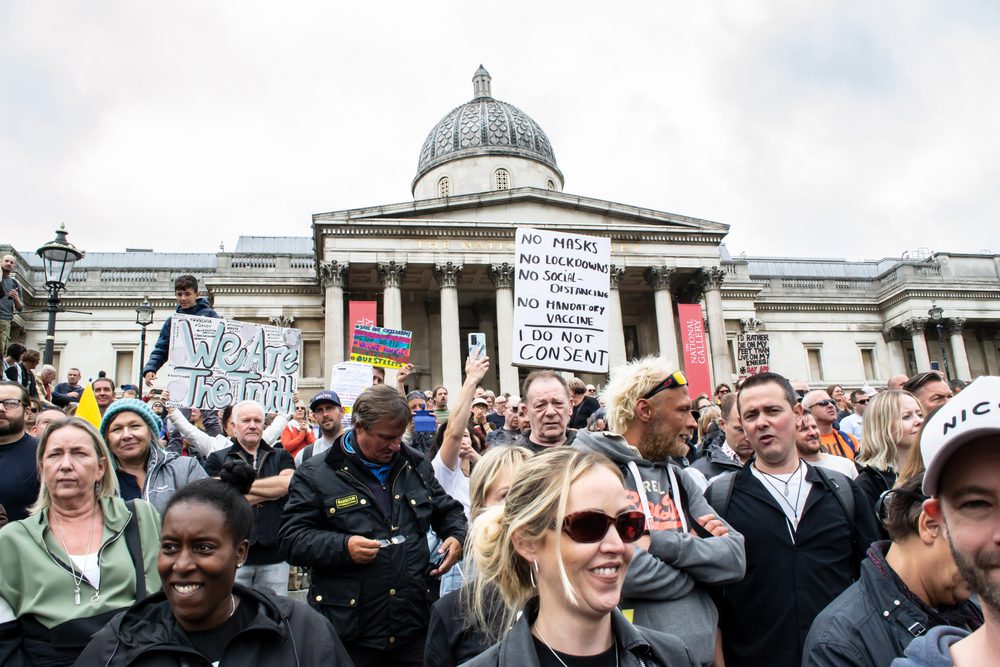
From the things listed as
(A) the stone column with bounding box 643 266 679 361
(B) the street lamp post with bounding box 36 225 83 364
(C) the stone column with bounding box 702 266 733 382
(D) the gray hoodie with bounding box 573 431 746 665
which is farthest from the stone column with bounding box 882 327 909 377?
(D) the gray hoodie with bounding box 573 431 746 665

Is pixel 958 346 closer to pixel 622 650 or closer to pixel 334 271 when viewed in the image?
pixel 334 271

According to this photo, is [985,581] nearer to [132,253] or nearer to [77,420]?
[77,420]

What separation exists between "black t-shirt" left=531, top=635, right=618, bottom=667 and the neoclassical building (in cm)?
2618

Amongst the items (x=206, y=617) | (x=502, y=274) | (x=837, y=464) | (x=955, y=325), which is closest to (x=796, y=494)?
(x=837, y=464)

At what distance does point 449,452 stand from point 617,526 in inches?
119

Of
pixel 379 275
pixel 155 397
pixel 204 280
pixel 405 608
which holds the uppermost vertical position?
pixel 204 280

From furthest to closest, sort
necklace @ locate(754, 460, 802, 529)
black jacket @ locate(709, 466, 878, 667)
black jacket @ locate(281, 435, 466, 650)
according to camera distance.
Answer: black jacket @ locate(281, 435, 466, 650), necklace @ locate(754, 460, 802, 529), black jacket @ locate(709, 466, 878, 667)

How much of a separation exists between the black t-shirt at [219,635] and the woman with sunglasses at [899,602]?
2095 millimetres

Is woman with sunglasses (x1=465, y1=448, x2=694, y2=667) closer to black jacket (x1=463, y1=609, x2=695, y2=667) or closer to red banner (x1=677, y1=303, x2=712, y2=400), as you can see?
black jacket (x1=463, y1=609, x2=695, y2=667)

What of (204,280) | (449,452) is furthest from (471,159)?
(449,452)

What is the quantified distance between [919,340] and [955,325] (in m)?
3.00

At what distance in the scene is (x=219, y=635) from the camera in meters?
2.61

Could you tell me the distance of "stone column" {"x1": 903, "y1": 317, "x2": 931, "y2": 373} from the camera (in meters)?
40.1

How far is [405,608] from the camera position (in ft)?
12.9
